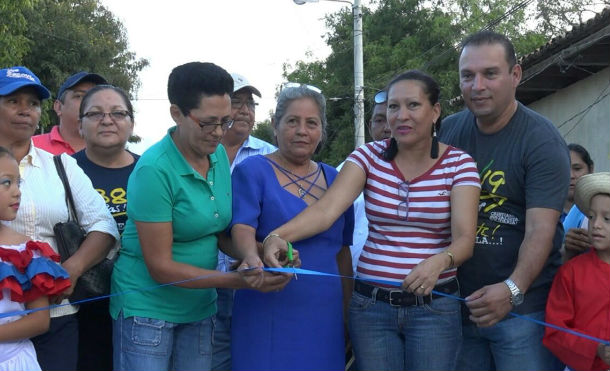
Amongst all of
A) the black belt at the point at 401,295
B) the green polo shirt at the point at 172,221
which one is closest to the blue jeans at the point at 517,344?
the black belt at the point at 401,295

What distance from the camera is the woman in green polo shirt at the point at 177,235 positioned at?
296 centimetres

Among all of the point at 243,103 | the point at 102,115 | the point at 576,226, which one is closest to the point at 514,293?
the point at 576,226

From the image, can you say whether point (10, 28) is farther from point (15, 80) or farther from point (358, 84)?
point (15, 80)

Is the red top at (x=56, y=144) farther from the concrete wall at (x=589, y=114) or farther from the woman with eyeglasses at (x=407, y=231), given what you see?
the concrete wall at (x=589, y=114)

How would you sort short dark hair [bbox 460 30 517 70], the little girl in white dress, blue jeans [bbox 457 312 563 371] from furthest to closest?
short dark hair [bbox 460 30 517 70], blue jeans [bbox 457 312 563 371], the little girl in white dress

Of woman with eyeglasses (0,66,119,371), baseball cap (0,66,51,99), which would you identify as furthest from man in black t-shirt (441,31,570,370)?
baseball cap (0,66,51,99)

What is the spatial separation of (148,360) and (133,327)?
0.57 ft

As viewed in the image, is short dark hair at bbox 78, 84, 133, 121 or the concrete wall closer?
short dark hair at bbox 78, 84, 133, 121

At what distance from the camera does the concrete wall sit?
9.80 metres

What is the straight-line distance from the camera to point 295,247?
319 cm

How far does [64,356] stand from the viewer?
3.16m

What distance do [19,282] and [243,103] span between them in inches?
90.3

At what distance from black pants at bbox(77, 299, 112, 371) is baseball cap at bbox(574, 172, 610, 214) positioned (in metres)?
2.65

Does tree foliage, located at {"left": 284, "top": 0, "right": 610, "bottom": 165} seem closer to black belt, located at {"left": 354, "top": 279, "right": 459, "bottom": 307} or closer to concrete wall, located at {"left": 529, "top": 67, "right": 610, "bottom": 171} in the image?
concrete wall, located at {"left": 529, "top": 67, "right": 610, "bottom": 171}
